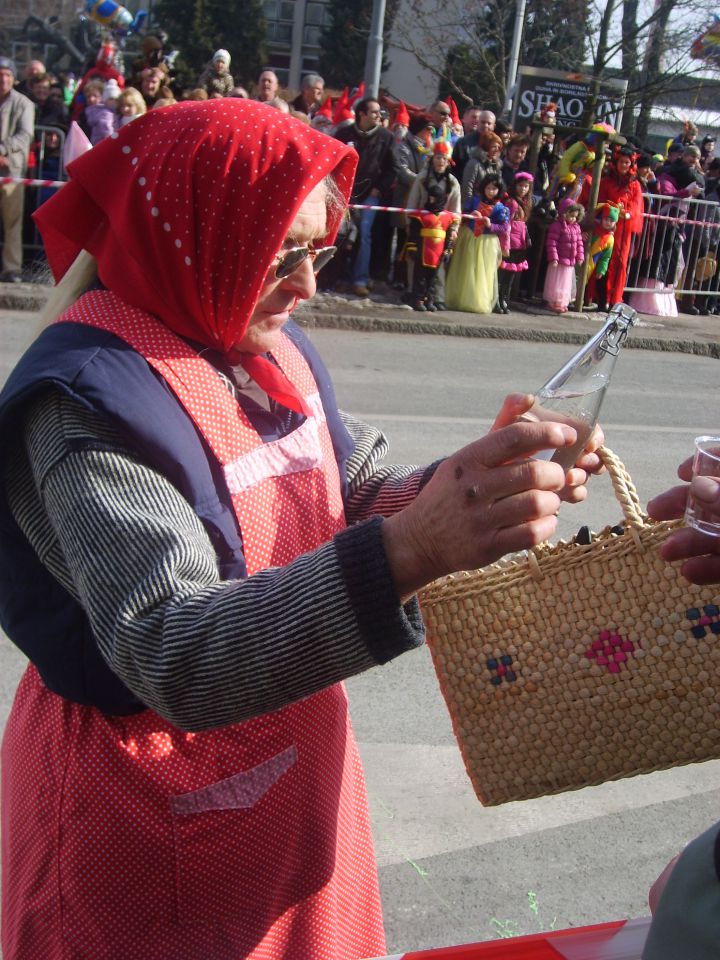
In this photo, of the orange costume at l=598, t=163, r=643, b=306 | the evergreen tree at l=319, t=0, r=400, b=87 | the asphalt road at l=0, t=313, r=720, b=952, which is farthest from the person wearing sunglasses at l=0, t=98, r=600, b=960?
the evergreen tree at l=319, t=0, r=400, b=87

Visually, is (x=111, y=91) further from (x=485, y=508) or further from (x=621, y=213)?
(x=485, y=508)

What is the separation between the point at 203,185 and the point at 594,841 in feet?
7.86

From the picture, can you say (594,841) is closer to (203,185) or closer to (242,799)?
(242,799)

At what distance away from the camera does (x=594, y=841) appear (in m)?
3.14

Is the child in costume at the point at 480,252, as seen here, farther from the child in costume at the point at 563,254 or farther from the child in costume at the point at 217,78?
the child in costume at the point at 217,78

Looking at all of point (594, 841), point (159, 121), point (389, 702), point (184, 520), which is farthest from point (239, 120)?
point (389, 702)

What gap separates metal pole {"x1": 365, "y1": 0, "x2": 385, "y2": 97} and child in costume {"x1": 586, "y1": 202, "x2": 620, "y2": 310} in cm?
465

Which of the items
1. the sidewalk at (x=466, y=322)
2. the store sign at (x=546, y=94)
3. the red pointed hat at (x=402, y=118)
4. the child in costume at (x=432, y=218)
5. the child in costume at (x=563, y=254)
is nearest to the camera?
the sidewalk at (x=466, y=322)

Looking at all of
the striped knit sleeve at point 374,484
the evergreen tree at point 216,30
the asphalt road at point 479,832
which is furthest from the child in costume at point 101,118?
the evergreen tree at point 216,30

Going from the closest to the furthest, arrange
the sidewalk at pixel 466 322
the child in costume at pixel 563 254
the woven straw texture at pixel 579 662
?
the woven straw texture at pixel 579 662 < the sidewalk at pixel 466 322 < the child in costume at pixel 563 254

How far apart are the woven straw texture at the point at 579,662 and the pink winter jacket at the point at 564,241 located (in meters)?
11.7

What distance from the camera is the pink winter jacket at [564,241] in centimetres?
1277

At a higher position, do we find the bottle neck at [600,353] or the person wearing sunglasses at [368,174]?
the bottle neck at [600,353]

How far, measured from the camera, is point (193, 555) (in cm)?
133
